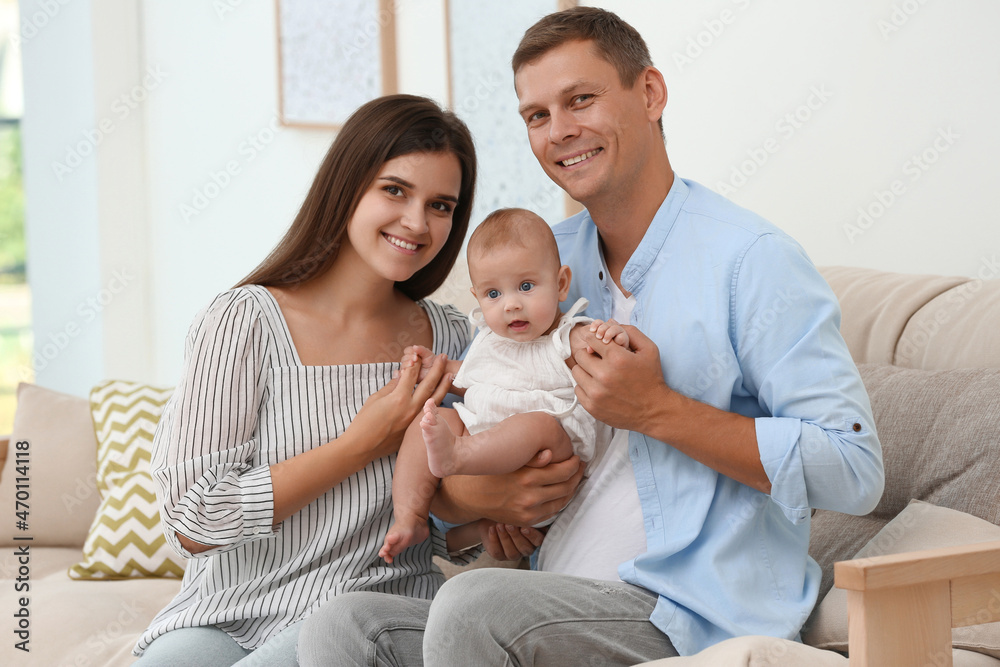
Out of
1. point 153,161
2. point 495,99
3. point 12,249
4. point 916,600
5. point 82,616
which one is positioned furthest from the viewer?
point 153,161

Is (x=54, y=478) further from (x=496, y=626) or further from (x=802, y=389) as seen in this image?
(x=802, y=389)

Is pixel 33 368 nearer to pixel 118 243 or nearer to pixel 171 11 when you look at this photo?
pixel 118 243

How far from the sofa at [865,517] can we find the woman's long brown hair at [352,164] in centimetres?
69

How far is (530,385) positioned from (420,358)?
262 mm

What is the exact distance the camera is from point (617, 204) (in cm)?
157

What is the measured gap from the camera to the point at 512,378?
1.53 metres

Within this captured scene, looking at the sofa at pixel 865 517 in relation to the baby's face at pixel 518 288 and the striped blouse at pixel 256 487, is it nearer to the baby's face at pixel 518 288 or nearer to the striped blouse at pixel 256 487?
the striped blouse at pixel 256 487

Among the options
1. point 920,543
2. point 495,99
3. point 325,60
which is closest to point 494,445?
point 920,543

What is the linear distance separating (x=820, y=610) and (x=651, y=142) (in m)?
0.88

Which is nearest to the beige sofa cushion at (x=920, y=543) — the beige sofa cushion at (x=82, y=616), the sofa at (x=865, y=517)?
the sofa at (x=865, y=517)

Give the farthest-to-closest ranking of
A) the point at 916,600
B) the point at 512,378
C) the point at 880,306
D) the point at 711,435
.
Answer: the point at 880,306 < the point at 512,378 < the point at 711,435 < the point at 916,600

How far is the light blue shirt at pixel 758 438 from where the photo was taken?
129 centimetres

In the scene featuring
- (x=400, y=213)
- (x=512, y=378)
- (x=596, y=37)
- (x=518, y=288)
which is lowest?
(x=512, y=378)

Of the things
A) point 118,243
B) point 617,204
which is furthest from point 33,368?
point 617,204
